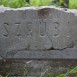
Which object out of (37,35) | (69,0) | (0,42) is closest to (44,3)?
(69,0)

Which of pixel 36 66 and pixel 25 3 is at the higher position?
pixel 25 3

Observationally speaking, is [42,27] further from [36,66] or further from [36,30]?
[36,66]

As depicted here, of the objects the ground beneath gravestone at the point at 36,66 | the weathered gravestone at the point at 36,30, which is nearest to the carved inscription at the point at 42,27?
the weathered gravestone at the point at 36,30

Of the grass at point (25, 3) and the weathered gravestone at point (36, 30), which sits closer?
the weathered gravestone at point (36, 30)

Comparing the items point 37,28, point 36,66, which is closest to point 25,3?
point 37,28

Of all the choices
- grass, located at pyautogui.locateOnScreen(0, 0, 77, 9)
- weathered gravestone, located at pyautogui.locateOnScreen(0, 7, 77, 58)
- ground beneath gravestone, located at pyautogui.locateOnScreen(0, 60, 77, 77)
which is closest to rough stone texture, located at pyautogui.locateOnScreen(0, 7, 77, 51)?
weathered gravestone, located at pyautogui.locateOnScreen(0, 7, 77, 58)

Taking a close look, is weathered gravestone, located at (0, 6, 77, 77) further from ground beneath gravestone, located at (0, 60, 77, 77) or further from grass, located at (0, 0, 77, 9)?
grass, located at (0, 0, 77, 9)

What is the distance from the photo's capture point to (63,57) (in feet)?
8.06

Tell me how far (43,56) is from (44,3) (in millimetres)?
573

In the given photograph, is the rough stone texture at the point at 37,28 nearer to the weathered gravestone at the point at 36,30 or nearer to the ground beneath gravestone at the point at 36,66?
the weathered gravestone at the point at 36,30

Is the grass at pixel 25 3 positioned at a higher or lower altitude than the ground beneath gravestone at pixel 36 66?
higher

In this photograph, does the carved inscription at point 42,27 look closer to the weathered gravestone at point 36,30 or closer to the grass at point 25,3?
the weathered gravestone at point 36,30

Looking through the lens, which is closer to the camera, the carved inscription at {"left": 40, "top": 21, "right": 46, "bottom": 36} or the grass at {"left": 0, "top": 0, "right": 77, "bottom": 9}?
the carved inscription at {"left": 40, "top": 21, "right": 46, "bottom": 36}

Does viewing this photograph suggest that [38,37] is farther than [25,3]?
No
